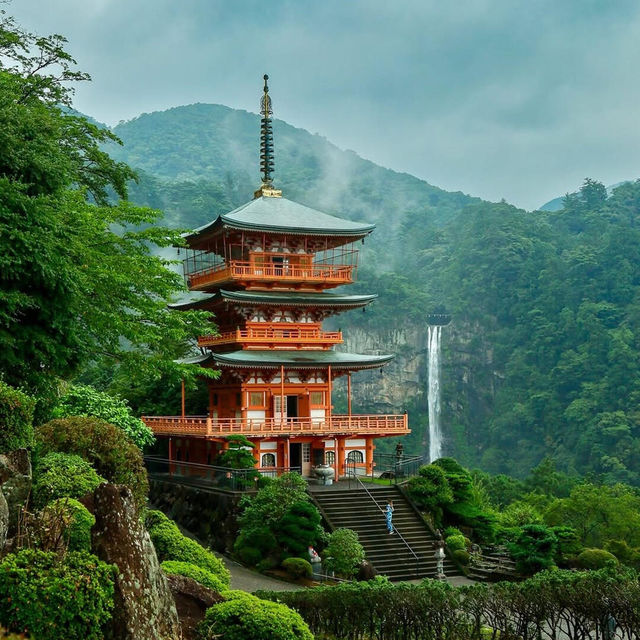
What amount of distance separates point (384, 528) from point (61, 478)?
47.1ft

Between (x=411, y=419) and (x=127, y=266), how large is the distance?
2834 inches

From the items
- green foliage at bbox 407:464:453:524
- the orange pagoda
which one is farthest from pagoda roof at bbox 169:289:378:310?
green foliage at bbox 407:464:453:524

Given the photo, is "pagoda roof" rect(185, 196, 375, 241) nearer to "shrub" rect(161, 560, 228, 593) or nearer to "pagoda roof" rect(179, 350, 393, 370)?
"pagoda roof" rect(179, 350, 393, 370)

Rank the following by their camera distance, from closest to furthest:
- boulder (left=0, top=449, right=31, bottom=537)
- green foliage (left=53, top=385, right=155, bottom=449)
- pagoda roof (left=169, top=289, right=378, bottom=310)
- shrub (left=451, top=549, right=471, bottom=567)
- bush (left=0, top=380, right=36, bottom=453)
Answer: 1. boulder (left=0, top=449, right=31, bottom=537)
2. bush (left=0, top=380, right=36, bottom=453)
3. green foliage (left=53, top=385, right=155, bottom=449)
4. shrub (left=451, top=549, right=471, bottom=567)
5. pagoda roof (left=169, top=289, right=378, bottom=310)

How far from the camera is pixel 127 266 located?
1725 cm

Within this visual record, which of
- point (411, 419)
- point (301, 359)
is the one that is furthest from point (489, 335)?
point (301, 359)

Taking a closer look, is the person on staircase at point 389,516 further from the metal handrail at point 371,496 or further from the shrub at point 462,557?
the shrub at point 462,557

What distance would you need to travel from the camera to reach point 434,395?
277ft

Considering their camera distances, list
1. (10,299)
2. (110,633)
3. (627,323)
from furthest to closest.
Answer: (627,323) → (10,299) → (110,633)

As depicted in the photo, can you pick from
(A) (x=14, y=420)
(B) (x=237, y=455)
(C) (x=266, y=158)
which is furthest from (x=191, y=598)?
(C) (x=266, y=158)

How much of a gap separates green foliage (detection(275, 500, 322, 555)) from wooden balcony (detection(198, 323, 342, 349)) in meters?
8.23

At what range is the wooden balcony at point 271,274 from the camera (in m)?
28.8

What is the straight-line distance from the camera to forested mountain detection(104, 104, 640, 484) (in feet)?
247

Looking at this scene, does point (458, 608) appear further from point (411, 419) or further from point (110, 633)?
point (411, 419)
